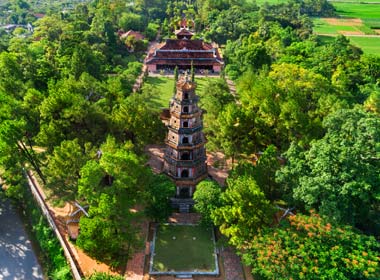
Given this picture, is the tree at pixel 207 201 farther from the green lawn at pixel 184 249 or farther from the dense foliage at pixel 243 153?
the green lawn at pixel 184 249

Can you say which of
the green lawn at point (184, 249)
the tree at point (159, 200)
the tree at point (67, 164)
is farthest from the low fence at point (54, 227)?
the tree at point (159, 200)

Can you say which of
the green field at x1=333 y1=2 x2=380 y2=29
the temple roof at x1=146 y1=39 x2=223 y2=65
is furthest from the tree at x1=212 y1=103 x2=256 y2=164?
the green field at x1=333 y1=2 x2=380 y2=29

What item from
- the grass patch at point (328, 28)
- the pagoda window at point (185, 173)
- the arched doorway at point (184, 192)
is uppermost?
the grass patch at point (328, 28)

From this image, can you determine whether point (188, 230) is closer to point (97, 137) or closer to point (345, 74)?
point (97, 137)

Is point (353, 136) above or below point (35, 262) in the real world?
above

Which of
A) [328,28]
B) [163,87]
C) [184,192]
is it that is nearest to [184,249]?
[184,192]

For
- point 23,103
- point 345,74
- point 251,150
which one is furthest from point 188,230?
point 345,74
